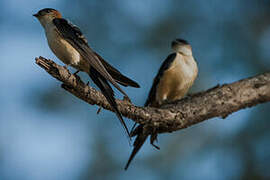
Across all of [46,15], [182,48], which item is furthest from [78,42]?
[182,48]

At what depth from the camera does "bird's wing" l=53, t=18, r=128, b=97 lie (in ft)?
12.3

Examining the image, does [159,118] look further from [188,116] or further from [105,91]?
[105,91]

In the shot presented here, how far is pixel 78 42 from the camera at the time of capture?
13.1ft

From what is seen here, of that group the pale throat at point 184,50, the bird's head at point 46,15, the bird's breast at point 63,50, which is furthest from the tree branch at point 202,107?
the pale throat at point 184,50

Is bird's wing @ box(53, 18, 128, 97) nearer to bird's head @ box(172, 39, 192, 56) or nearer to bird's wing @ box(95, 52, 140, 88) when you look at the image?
bird's wing @ box(95, 52, 140, 88)

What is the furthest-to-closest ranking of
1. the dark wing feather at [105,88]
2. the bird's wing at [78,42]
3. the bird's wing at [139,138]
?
the bird's wing at [139,138] < the bird's wing at [78,42] < the dark wing feather at [105,88]

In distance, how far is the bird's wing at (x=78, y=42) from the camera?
3757mm

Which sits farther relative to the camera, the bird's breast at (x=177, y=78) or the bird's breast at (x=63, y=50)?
the bird's breast at (x=177, y=78)

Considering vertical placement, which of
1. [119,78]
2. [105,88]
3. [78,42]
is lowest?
[105,88]

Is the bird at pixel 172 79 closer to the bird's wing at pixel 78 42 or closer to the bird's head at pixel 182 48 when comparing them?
the bird's head at pixel 182 48

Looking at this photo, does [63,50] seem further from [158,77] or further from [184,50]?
[184,50]

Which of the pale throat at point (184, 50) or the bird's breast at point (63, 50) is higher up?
the pale throat at point (184, 50)

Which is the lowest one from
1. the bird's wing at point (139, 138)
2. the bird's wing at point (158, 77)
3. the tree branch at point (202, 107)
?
the bird's wing at point (139, 138)

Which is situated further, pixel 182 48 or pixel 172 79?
pixel 182 48
